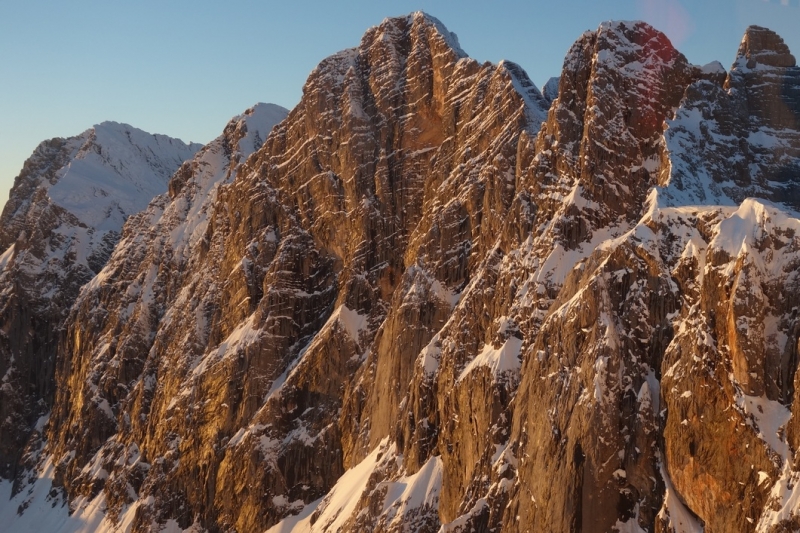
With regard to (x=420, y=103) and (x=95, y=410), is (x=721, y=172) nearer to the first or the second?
(x=420, y=103)

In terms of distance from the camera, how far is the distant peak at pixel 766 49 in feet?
316

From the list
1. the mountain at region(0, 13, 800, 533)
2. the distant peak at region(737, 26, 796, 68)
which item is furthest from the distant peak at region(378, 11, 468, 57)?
the distant peak at region(737, 26, 796, 68)

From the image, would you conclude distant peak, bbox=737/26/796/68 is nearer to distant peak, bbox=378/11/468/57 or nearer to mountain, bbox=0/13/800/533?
mountain, bbox=0/13/800/533

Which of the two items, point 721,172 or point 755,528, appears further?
point 721,172

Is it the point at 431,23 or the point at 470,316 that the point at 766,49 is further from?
the point at 431,23

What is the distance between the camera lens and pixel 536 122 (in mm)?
113875

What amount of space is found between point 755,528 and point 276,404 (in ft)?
257

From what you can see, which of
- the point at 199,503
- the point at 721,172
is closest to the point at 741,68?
the point at 721,172

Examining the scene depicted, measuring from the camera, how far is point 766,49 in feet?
318

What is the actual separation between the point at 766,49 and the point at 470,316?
127 ft

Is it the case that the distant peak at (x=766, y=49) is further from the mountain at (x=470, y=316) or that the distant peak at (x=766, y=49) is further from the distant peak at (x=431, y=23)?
the distant peak at (x=431, y=23)

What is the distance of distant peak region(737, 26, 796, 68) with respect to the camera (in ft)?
316

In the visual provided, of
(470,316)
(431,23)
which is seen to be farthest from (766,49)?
(431,23)

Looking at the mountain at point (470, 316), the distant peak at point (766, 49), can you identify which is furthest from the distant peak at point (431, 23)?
the distant peak at point (766, 49)
